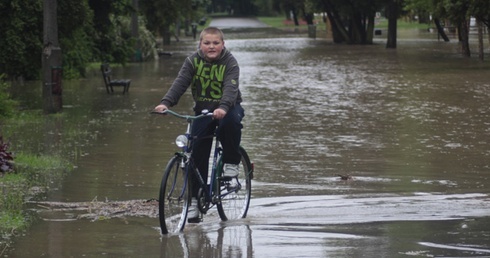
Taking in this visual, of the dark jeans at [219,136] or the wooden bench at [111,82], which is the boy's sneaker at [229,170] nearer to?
the dark jeans at [219,136]

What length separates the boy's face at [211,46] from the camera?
28.2 feet

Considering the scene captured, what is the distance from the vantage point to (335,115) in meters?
21.0

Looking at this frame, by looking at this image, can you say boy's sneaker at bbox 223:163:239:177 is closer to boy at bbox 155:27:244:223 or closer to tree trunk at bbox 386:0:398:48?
boy at bbox 155:27:244:223

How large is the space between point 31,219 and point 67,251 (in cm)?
154

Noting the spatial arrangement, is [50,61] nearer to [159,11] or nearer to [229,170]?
[229,170]

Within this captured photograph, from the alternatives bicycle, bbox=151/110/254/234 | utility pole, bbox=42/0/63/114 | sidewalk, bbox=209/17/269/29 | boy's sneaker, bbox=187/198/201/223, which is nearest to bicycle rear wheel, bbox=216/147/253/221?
bicycle, bbox=151/110/254/234

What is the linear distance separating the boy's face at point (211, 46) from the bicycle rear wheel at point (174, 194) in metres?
0.86

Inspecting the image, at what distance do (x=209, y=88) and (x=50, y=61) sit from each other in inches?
513

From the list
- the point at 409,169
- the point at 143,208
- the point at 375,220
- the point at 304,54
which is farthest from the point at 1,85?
the point at 304,54

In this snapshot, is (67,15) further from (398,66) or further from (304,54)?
(304,54)

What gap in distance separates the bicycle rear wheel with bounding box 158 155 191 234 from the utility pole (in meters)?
13.0

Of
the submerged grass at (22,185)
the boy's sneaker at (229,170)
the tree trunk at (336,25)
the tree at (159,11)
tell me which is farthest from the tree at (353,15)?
the boy's sneaker at (229,170)

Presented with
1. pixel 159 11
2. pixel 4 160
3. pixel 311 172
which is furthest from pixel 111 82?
pixel 159 11

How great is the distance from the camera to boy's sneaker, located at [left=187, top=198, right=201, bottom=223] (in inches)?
347
